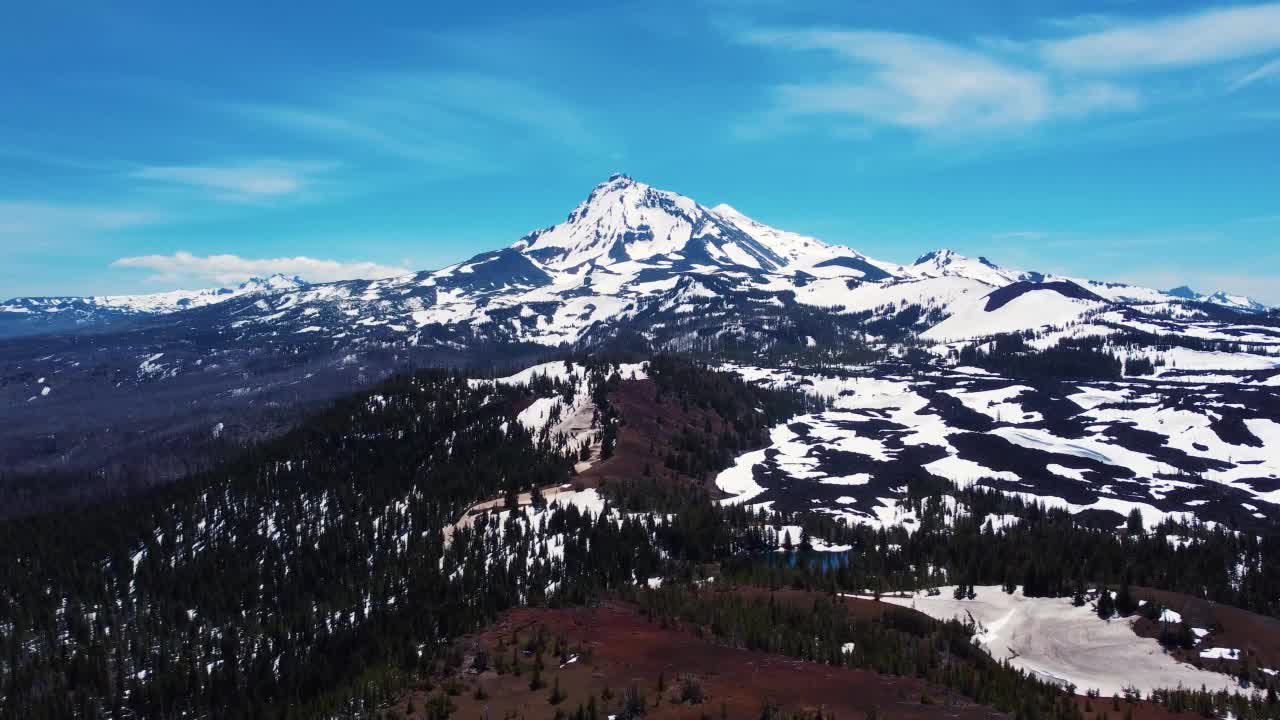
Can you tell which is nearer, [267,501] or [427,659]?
[427,659]

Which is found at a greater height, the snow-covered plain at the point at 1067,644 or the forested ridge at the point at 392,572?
the snow-covered plain at the point at 1067,644

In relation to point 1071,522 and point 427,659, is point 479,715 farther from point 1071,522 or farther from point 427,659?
point 1071,522

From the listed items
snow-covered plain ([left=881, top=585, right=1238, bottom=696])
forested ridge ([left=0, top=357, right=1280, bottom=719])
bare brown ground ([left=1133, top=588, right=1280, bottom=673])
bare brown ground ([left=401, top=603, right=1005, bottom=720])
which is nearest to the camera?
bare brown ground ([left=401, top=603, right=1005, bottom=720])

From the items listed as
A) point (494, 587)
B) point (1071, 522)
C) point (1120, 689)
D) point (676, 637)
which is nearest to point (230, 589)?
point (494, 587)

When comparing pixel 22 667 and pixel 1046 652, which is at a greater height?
pixel 1046 652

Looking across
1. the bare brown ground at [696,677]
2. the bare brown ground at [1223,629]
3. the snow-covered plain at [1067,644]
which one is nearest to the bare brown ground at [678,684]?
the bare brown ground at [696,677]

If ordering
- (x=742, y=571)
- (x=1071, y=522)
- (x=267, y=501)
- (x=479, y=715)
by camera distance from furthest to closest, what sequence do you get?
(x=267, y=501) < (x=1071, y=522) < (x=742, y=571) < (x=479, y=715)

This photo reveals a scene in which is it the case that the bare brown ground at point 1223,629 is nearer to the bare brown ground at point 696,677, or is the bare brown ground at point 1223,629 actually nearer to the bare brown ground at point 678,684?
the bare brown ground at point 678,684

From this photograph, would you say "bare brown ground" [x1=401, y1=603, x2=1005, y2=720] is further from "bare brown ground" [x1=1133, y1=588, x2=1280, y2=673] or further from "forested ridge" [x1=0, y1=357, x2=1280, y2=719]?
"bare brown ground" [x1=1133, y1=588, x2=1280, y2=673]

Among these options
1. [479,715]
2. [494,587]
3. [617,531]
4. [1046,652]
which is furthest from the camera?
[617,531]

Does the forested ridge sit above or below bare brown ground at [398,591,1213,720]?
below

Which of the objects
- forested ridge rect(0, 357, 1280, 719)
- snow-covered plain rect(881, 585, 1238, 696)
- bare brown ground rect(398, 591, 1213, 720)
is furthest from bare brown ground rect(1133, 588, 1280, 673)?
bare brown ground rect(398, 591, 1213, 720)
